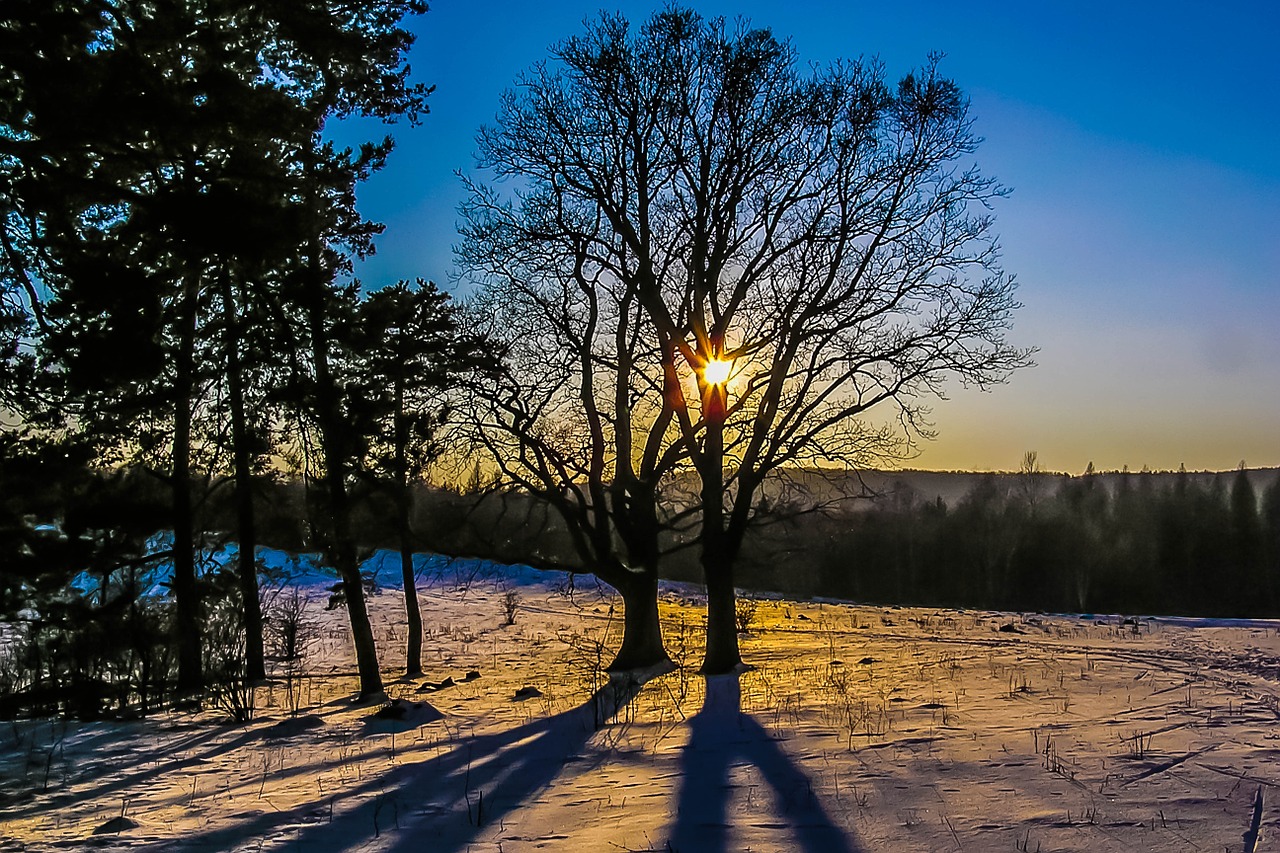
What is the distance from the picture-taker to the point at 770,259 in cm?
1730

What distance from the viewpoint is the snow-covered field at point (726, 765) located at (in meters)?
5.89

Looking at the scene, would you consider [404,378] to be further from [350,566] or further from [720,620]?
[720,620]

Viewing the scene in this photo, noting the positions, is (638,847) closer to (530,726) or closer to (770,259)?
(530,726)

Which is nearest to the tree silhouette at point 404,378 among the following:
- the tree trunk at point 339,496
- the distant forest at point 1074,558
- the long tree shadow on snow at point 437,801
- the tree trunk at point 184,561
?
the tree trunk at point 339,496

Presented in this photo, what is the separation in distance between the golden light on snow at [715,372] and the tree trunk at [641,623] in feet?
13.2

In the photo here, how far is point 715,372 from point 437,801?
35.1 ft

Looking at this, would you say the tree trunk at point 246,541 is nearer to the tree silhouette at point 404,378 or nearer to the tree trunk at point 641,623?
the tree silhouette at point 404,378

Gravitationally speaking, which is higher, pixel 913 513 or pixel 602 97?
pixel 602 97

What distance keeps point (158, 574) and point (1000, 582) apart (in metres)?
71.8

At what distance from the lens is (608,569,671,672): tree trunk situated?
18.2 m

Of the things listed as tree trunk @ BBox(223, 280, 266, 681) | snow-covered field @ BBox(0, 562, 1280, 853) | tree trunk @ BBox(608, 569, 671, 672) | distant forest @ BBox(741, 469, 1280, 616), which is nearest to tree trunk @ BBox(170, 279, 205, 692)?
tree trunk @ BBox(223, 280, 266, 681)

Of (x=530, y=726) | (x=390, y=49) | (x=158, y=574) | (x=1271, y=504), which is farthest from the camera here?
(x=1271, y=504)

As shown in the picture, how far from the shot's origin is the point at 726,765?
7949 mm

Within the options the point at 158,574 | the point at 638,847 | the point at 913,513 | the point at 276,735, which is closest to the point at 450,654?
the point at 158,574
